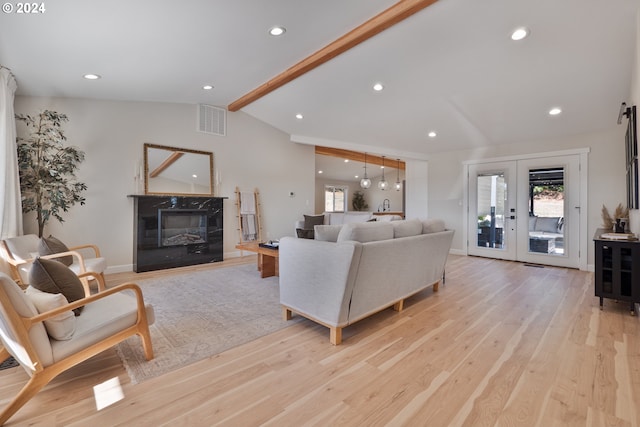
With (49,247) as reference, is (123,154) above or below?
above

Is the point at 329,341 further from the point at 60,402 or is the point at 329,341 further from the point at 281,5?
the point at 281,5

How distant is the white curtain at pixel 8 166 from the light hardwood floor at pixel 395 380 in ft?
7.35

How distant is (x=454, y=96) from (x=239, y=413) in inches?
189

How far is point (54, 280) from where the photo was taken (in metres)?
1.84

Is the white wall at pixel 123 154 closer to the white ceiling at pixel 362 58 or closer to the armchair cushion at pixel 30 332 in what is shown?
the white ceiling at pixel 362 58

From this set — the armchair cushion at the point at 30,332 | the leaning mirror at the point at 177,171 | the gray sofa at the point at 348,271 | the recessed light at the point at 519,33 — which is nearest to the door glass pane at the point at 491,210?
Result: the recessed light at the point at 519,33

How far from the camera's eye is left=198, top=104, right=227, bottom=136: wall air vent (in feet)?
18.3

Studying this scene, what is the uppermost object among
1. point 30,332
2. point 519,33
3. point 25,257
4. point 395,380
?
point 519,33

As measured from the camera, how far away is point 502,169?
19.2 feet

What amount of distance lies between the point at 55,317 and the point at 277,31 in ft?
10.5

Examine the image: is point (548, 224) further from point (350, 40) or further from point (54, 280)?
point (54, 280)

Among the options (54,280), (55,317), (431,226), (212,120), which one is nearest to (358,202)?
(212,120)

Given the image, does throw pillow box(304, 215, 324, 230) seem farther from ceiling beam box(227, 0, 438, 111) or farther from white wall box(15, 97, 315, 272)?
ceiling beam box(227, 0, 438, 111)

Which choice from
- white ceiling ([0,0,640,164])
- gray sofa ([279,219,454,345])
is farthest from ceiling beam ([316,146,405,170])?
gray sofa ([279,219,454,345])
